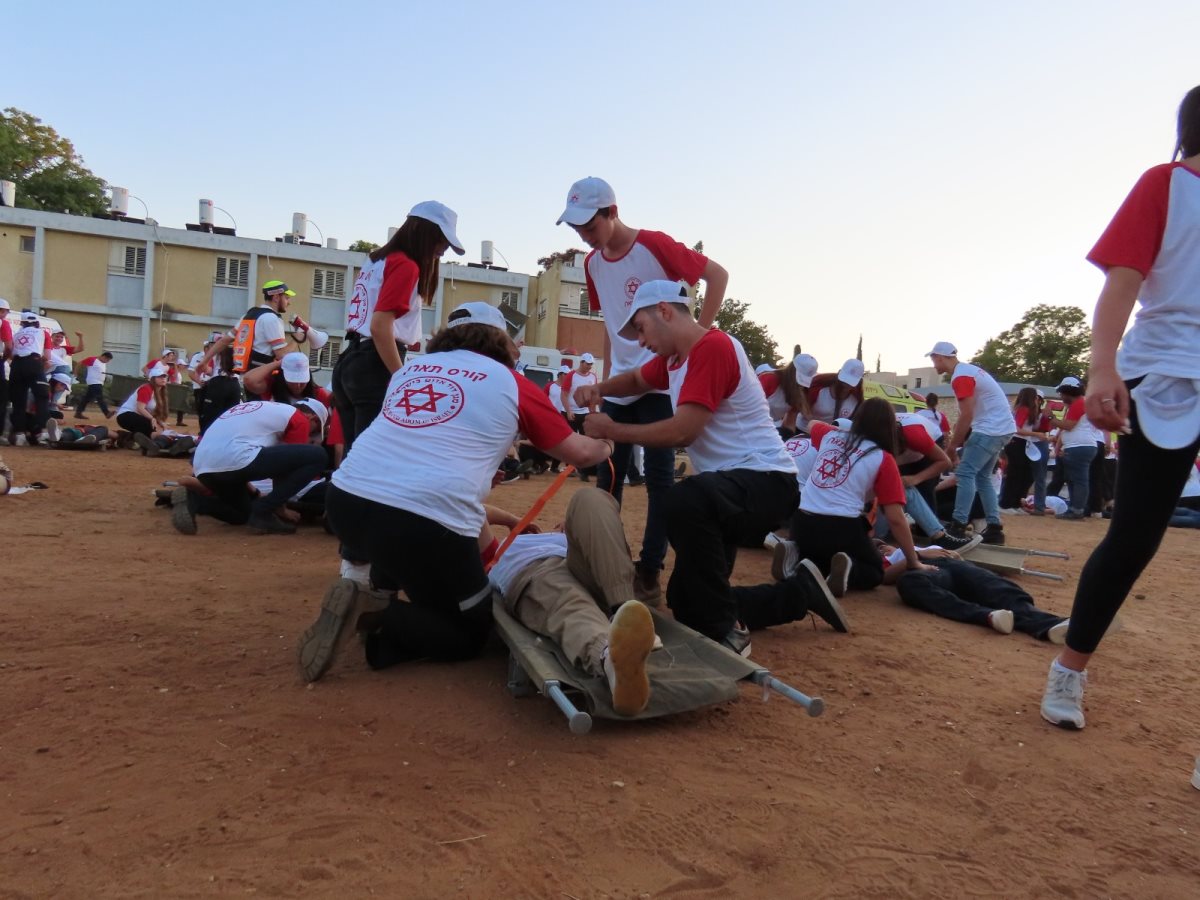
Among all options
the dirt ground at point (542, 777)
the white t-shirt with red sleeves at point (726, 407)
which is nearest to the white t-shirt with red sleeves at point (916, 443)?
the dirt ground at point (542, 777)

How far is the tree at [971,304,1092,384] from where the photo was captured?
46.8 m

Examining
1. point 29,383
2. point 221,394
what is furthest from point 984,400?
point 29,383

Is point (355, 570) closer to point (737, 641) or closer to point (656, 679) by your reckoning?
point (656, 679)

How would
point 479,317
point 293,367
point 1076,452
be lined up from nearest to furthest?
point 479,317 → point 293,367 → point 1076,452

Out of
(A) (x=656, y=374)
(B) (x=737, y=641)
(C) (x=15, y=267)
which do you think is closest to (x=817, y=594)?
(B) (x=737, y=641)

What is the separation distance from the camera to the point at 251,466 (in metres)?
5.61

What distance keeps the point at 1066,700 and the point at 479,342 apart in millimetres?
2359

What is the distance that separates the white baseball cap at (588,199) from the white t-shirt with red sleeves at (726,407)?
3.15ft

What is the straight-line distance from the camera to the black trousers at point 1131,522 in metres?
2.41

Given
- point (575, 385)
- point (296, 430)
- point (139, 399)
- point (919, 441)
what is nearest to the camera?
point (296, 430)

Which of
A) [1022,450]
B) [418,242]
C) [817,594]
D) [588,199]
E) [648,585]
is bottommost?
[648,585]

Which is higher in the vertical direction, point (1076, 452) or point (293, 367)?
point (293, 367)

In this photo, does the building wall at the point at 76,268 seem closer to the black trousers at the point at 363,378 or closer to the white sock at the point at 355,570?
the black trousers at the point at 363,378

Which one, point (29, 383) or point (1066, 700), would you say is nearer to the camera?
point (1066, 700)
